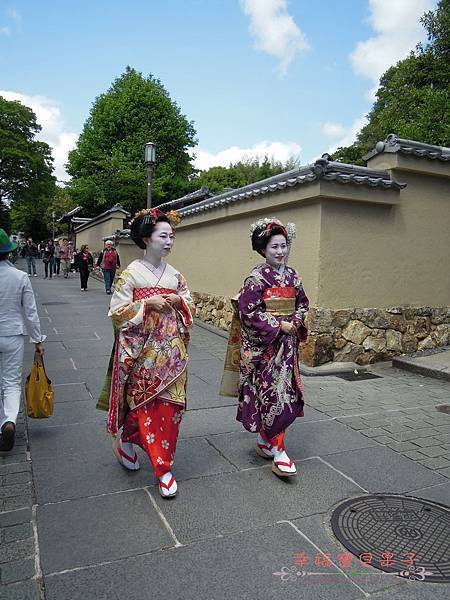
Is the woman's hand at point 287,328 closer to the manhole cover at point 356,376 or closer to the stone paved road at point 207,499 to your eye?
the stone paved road at point 207,499

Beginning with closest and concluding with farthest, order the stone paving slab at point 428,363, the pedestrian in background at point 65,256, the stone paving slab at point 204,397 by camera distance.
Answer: the stone paving slab at point 204,397 < the stone paving slab at point 428,363 < the pedestrian in background at point 65,256

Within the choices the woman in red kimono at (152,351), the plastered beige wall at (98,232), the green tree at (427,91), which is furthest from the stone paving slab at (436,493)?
the plastered beige wall at (98,232)

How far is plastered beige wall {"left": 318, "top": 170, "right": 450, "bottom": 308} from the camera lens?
6621mm

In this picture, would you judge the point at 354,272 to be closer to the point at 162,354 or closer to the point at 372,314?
the point at 372,314

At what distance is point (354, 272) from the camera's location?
22.3 ft

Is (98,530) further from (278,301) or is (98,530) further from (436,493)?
(436,493)

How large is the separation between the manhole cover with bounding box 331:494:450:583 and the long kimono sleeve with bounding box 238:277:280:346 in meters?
1.19

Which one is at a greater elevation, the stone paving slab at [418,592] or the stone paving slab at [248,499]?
the stone paving slab at [248,499]

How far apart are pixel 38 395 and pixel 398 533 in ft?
9.44

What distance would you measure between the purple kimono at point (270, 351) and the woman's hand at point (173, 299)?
0.54m

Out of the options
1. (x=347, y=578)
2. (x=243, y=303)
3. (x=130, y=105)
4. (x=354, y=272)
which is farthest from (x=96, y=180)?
(x=347, y=578)

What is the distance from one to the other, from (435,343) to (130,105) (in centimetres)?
2293

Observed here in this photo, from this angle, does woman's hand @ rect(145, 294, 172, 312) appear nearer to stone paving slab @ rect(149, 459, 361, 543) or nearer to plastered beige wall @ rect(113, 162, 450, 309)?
stone paving slab @ rect(149, 459, 361, 543)

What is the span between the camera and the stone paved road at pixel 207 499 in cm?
231
